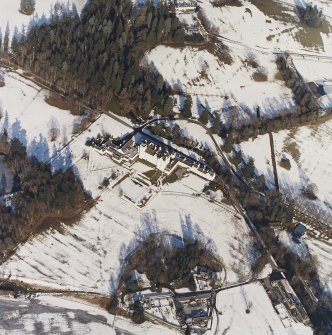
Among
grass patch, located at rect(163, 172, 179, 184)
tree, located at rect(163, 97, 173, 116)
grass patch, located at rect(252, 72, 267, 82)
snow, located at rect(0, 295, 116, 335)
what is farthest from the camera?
grass patch, located at rect(252, 72, 267, 82)

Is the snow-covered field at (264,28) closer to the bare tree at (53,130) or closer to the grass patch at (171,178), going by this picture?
the grass patch at (171,178)

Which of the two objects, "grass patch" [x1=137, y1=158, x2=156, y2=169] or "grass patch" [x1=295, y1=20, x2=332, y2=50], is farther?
"grass patch" [x1=295, y1=20, x2=332, y2=50]

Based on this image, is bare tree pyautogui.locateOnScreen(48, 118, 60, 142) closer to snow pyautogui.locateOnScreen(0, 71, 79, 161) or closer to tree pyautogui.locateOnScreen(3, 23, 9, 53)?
snow pyautogui.locateOnScreen(0, 71, 79, 161)

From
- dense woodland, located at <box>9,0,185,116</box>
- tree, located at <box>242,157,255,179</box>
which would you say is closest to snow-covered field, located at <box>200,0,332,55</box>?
dense woodland, located at <box>9,0,185,116</box>

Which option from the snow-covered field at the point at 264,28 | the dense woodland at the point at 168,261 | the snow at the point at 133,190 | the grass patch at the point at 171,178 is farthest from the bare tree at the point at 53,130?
the snow-covered field at the point at 264,28

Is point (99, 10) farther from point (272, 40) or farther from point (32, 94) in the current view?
point (272, 40)

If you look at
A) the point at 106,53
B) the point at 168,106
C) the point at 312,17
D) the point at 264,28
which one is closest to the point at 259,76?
the point at 264,28

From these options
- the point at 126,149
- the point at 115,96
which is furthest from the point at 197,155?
the point at 115,96
